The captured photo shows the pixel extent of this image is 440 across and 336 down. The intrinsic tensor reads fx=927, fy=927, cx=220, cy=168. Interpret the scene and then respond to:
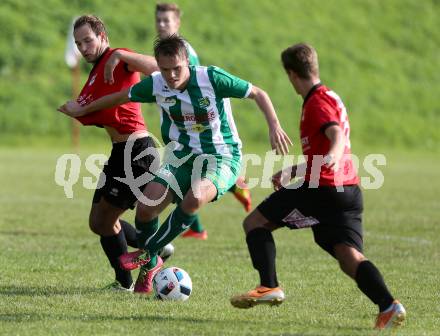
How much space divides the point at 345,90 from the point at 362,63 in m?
2.78

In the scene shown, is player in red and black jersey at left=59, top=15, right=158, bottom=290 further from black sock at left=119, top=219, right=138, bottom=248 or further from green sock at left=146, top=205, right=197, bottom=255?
green sock at left=146, top=205, right=197, bottom=255

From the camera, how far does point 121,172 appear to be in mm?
7094

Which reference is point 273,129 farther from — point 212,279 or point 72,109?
point 212,279

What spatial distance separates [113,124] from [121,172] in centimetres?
42

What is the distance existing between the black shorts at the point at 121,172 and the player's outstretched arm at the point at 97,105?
1.52 ft

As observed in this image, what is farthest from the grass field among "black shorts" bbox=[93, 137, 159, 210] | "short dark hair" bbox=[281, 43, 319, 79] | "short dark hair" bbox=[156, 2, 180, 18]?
"short dark hair" bbox=[156, 2, 180, 18]

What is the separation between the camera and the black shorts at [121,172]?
7055mm

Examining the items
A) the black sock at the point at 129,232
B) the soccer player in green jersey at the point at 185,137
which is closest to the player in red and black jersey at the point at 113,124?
the soccer player in green jersey at the point at 185,137

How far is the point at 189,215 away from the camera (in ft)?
21.5

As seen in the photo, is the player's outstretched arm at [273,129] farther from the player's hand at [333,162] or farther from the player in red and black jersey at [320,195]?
the player's hand at [333,162]

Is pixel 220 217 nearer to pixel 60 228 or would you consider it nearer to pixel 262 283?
pixel 60 228

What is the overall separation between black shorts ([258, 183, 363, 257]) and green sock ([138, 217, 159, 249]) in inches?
53.1

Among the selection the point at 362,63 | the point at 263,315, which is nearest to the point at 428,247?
the point at 263,315

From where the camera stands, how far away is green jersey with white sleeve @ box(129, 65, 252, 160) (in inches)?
263
